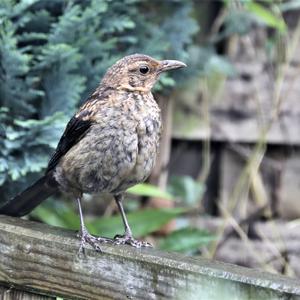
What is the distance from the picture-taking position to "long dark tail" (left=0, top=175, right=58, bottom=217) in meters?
2.90

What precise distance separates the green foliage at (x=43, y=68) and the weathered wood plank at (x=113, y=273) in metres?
1.01

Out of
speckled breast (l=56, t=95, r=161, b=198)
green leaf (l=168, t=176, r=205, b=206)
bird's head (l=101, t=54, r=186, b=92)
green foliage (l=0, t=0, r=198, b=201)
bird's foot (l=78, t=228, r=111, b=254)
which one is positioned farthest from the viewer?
green leaf (l=168, t=176, r=205, b=206)

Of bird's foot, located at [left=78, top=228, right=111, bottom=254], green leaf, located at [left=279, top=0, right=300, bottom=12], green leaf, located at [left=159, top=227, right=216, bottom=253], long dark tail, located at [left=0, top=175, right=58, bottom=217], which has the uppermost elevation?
bird's foot, located at [left=78, top=228, right=111, bottom=254]

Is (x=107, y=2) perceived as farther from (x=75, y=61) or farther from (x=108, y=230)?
(x=108, y=230)

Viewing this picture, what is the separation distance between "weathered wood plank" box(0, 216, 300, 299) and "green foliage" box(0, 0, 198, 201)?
101 cm

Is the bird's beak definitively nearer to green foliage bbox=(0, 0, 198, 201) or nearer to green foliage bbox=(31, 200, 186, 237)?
green foliage bbox=(0, 0, 198, 201)

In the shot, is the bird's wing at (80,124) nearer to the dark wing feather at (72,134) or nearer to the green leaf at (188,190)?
the dark wing feather at (72,134)

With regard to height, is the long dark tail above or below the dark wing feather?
below

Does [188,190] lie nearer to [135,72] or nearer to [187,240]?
[187,240]

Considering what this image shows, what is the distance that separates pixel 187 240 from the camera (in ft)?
12.9

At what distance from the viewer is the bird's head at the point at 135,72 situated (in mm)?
3000

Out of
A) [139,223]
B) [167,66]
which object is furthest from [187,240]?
[167,66]

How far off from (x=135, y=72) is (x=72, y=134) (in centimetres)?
37

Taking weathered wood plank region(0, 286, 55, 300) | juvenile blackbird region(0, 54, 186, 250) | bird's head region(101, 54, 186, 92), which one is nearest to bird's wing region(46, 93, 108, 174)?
juvenile blackbird region(0, 54, 186, 250)
